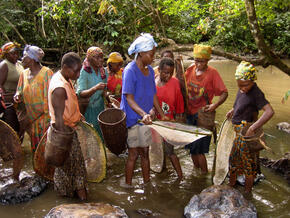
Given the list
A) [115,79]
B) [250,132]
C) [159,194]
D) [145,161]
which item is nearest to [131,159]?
[145,161]

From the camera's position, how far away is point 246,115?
3527mm

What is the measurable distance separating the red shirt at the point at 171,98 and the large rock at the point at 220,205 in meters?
1.21

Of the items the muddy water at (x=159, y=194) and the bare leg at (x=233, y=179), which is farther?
the bare leg at (x=233, y=179)

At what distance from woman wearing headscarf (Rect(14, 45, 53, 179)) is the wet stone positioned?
0.76ft

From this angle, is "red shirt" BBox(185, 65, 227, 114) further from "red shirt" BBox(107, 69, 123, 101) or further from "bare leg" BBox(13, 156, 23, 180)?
"bare leg" BBox(13, 156, 23, 180)

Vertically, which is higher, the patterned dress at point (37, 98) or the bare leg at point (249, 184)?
the patterned dress at point (37, 98)

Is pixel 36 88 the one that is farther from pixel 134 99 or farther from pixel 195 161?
pixel 195 161

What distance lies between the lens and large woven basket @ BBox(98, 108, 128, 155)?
3.74 m

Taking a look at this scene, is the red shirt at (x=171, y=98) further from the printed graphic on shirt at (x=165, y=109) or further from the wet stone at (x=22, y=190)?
the wet stone at (x=22, y=190)

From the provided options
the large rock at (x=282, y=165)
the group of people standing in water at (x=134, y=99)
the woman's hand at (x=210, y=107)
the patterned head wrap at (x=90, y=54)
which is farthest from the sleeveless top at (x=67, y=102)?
the large rock at (x=282, y=165)

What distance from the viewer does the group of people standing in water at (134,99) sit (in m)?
3.32

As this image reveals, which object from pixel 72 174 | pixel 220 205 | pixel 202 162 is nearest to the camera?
pixel 220 205

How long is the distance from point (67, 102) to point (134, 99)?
0.79 m

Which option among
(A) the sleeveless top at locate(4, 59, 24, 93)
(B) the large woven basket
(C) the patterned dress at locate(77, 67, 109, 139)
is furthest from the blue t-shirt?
(A) the sleeveless top at locate(4, 59, 24, 93)
